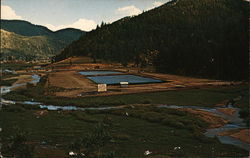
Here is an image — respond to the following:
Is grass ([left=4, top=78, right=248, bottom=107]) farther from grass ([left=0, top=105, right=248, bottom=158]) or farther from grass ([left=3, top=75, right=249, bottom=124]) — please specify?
grass ([left=0, top=105, right=248, bottom=158])

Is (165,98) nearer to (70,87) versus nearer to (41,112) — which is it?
(41,112)

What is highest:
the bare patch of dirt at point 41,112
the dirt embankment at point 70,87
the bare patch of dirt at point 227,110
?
the dirt embankment at point 70,87

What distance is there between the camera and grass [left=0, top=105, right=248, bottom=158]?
29438 mm

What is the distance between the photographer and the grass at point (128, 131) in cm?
2944

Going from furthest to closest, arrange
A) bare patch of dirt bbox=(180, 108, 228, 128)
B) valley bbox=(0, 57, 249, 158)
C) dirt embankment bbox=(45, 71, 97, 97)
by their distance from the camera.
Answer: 1. dirt embankment bbox=(45, 71, 97, 97)
2. bare patch of dirt bbox=(180, 108, 228, 128)
3. valley bbox=(0, 57, 249, 158)

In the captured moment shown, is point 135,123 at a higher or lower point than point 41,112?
lower

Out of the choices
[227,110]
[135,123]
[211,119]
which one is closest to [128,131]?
[135,123]

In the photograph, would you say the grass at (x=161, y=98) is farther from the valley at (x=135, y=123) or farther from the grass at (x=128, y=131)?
the grass at (x=128, y=131)

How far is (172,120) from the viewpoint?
141 feet

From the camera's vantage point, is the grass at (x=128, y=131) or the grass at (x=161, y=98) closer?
the grass at (x=128, y=131)

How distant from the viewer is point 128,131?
124 feet

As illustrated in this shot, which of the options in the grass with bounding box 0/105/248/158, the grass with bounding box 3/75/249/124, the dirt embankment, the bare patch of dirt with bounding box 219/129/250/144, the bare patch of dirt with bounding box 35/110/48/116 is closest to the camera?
the grass with bounding box 0/105/248/158

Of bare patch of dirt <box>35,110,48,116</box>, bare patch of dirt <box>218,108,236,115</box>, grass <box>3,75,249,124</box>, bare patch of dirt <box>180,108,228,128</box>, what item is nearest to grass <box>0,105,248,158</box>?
bare patch of dirt <box>35,110,48,116</box>

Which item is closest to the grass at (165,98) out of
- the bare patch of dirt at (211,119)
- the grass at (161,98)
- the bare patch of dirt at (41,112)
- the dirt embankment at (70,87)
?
the grass at (161,98)
